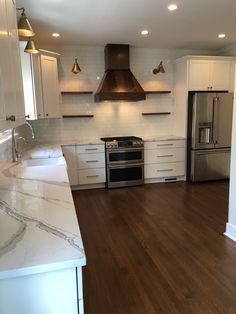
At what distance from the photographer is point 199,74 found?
15.3 ft

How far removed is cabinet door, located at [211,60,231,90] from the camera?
15.5 feet

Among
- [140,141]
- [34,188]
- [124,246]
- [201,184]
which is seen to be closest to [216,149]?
[201,184]

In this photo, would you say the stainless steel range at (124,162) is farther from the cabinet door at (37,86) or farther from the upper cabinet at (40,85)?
the cabinet door at (37,86)

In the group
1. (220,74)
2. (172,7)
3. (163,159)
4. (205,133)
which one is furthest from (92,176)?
(220,74)

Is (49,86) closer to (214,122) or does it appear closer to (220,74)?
(214,122)

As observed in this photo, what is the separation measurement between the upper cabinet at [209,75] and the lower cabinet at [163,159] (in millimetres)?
1114

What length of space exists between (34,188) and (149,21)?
8.95 ft

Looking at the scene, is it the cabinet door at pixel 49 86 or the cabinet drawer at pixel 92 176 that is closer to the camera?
the cabinet door at pixel 49 86

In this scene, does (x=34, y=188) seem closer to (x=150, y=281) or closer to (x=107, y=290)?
(x=107, y=290)

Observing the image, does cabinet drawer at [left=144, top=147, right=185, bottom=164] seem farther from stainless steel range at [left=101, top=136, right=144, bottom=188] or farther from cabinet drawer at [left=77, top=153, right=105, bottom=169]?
cabinet drawer at [left=77, top=153, right=105, bottom=169]

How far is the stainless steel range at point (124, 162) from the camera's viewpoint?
14.9ft

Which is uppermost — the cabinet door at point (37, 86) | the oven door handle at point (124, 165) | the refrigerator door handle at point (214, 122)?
the cabinet door at point (37, 86)

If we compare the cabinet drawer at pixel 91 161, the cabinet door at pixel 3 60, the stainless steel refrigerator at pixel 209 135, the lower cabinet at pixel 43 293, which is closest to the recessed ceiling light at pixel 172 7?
the stainless steel refrigerator at pixel 209 135

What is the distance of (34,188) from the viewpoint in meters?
1.76
